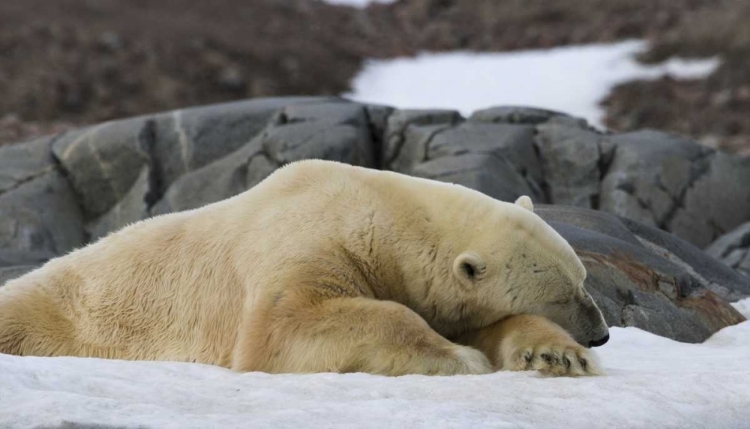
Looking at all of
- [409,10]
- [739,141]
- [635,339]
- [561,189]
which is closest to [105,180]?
[561,189]

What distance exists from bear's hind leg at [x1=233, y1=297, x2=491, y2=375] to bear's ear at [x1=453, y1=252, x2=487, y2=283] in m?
0.30

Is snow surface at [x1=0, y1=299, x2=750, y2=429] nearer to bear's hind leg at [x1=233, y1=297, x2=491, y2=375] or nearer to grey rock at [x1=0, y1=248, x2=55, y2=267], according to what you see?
bear's hind leg at [x1=233, y1=297, x2=491, y2=375]

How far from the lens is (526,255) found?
3656 millimetres

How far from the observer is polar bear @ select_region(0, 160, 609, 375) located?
3.36 m

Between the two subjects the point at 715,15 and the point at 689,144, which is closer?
the point at 689,144

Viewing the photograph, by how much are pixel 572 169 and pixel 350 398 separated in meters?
8.42

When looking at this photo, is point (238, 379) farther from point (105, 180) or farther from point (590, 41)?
point (590, 41)

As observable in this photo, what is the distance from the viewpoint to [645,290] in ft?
17.4

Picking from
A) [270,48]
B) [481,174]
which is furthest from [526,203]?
[270,48]

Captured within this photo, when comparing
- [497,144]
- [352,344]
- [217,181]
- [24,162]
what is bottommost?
[24,162]

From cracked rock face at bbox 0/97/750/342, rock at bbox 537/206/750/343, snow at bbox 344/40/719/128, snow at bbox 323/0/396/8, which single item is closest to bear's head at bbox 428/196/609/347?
rock at bbox 537/206/750/343

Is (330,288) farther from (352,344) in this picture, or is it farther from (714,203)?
(714,203)

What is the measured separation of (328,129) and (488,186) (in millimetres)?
2048

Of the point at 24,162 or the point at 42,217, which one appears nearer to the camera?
the point at 42,217
